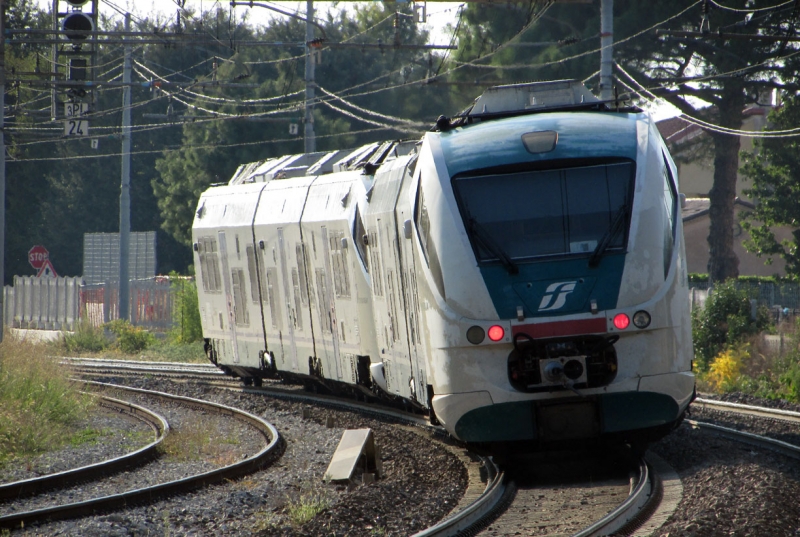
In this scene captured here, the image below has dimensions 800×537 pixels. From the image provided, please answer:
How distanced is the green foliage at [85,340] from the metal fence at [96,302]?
17.4 ft

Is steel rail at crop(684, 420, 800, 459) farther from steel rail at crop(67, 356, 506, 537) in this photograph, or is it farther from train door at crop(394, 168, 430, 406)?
train door at crop(394, 168, 430, 406)

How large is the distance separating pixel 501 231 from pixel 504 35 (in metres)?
29.0

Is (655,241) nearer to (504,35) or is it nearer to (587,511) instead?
(587,511)

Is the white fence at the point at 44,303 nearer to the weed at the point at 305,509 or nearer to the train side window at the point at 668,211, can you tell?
the weed at the point at 305,509

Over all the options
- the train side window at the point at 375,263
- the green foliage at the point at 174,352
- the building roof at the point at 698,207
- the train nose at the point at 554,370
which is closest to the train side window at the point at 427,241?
the train nose at the point at 554,370

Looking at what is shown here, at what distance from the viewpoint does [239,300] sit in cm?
1989

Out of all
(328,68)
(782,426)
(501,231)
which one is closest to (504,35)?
(328,68)

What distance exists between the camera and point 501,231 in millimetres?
9539

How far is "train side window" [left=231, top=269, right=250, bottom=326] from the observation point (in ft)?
64.5

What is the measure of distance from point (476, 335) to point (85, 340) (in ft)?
87.8

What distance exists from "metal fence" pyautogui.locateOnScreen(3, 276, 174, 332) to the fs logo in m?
32.0

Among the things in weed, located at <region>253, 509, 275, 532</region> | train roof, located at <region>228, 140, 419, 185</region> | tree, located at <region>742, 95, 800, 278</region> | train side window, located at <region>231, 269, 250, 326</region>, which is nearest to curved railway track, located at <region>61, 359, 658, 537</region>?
weed, located at <region>253, 509, 275, 532</region>

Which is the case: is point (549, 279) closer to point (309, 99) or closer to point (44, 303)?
point (309, 99)

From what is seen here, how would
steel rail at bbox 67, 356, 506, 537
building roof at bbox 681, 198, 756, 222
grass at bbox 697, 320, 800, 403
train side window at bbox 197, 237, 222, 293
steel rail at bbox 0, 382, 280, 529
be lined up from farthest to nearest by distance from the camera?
building roof at bbox 681, 198, 756, 222 < train side window at bbox 197, 237, 222, 293 < grass at bbox 697, 320, 800, 403 < steel rail at bbox 0, 382, 280, 529 < steel rail at bbox 67, 356, 506, 537
